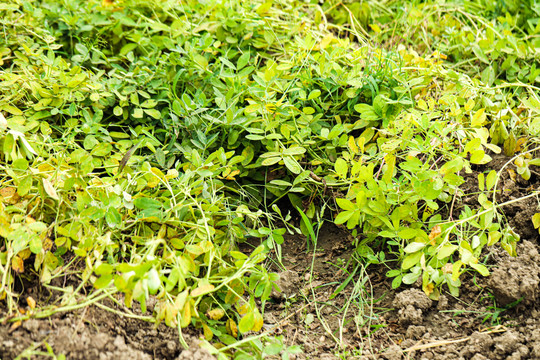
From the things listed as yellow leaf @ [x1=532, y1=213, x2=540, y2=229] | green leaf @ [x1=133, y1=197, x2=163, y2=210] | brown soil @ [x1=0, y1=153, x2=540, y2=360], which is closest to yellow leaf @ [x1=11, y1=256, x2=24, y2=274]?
brown soil @ [x1=0, y1=153, x2=540, y2=360]

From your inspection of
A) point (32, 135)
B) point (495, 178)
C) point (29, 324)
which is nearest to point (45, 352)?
point (29, 324)

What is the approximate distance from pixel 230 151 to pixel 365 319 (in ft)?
2.85

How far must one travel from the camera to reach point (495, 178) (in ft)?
6.16

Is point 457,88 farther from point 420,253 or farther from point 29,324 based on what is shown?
point 29,324

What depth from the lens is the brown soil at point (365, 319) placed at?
147cm

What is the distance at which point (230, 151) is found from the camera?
2094 mm

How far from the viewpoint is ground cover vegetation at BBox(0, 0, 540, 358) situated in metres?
1.65

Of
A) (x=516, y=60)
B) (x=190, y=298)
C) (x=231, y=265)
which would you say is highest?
(x=516, y=60)

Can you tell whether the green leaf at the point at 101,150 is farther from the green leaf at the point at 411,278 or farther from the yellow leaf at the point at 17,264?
the green leaf at the point at 411,278

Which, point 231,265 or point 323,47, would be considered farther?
point 323,47

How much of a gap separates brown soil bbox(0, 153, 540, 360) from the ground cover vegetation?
7 cm

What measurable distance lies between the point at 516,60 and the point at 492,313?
1.52 meters

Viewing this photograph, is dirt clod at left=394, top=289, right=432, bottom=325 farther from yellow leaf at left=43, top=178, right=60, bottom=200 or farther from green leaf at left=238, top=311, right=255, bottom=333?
yellow leaf at left=43, top=178, right=60, bottom=200

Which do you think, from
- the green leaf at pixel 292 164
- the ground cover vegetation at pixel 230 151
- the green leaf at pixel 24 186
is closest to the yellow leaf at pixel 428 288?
the ground cover vegetation at pixel 230 151
